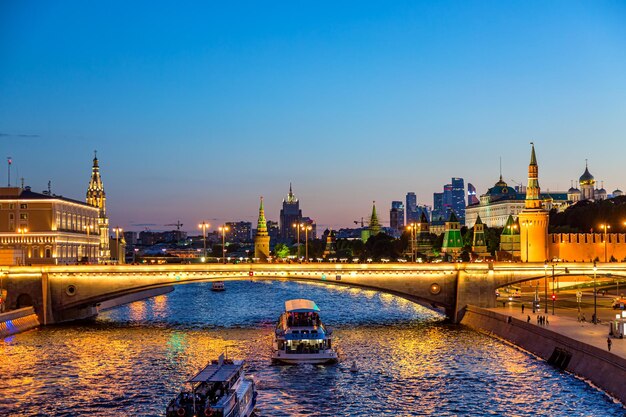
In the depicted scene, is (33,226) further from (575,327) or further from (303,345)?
(575,327)

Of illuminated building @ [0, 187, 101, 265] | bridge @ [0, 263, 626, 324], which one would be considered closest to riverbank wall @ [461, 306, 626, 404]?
bridge @ [0, 263, 626, 324]

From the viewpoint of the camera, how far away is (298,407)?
55.3 meters

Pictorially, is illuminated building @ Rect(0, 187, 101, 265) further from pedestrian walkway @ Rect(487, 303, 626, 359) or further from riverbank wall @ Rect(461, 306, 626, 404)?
riverbank wall @ Rect(461, 306, 626, 404)

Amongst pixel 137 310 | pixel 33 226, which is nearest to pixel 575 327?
pixel 137 310

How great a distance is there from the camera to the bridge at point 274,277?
4011 inches

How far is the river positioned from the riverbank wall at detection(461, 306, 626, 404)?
969 millimetres

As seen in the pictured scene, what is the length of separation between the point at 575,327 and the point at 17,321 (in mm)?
56402

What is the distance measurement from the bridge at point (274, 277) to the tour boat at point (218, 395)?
4688cm

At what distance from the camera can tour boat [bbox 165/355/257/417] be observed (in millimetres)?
46656

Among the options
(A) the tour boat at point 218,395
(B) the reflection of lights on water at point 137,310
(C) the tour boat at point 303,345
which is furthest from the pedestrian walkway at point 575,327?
(B) the reflection of lights on water at point 137,310

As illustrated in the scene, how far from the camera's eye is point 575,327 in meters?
74.3

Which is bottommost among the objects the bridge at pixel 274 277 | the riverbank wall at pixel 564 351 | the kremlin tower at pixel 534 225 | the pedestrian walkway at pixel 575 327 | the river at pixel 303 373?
the river at pixel 303 373

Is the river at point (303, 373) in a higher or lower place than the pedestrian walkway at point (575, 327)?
lower

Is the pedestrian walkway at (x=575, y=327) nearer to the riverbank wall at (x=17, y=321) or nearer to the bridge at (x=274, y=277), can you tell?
the bridge at (x=274, y=277)
